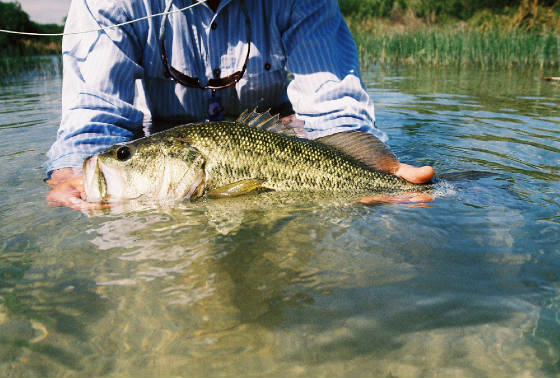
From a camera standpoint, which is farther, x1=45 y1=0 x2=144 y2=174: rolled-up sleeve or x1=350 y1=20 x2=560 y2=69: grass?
x1=350 y1=20 x2=560 y2=69: grass

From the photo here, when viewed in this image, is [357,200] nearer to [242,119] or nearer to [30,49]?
[242,119]

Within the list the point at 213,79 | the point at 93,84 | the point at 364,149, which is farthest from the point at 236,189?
the point at 213,79

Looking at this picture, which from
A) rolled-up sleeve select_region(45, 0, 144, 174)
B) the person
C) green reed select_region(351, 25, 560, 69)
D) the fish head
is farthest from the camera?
green reed select_region(351, 25, 560, 69)

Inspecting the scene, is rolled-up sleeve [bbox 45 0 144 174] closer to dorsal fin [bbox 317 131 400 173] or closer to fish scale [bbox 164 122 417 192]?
fish scale [bbox 164 122 417 192]

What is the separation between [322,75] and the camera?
3.79 metres

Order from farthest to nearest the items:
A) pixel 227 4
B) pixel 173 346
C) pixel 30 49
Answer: pixel 30 49
pixel 227 4
pixel 173 346

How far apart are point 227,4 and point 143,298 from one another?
2.64 meters

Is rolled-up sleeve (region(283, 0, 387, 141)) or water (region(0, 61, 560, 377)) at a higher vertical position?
rolled-up sleeve (region(283, 0, 387, 141))

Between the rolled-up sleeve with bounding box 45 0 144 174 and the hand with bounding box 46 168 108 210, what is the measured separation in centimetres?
11

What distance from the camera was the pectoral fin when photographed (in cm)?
269

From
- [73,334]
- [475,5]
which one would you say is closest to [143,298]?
[73,334]

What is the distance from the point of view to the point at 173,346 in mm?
1545

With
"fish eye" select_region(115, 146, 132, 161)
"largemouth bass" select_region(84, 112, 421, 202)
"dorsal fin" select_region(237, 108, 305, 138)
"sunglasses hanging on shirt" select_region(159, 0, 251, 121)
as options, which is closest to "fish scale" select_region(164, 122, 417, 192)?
"largemouth bass" select_region(84, 112, 421, 202)

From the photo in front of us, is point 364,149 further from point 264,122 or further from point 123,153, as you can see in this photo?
point 123,153
